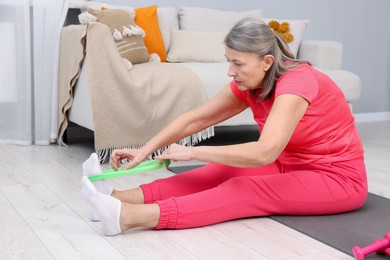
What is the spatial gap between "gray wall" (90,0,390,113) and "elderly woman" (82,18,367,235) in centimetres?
247

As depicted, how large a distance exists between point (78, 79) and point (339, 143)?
155cm

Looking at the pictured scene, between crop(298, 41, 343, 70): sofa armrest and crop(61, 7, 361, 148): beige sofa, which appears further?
crop(298, 41, 343, 70): sofa armrest

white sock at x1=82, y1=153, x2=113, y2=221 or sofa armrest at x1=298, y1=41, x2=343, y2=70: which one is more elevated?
sofa armrest at x1=298, y1=41, x2=343, y2=70

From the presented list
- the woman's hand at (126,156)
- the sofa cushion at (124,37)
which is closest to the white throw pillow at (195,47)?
the sofa cushion at (124,37)

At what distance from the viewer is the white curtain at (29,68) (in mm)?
3262

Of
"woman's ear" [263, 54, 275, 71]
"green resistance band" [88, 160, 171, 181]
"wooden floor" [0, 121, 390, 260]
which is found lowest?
"wooden floor" [0, 121, 390, 260]

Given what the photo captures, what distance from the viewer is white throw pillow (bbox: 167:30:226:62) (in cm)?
353

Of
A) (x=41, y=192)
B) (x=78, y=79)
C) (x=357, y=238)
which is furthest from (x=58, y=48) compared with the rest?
(x=357, y=238)

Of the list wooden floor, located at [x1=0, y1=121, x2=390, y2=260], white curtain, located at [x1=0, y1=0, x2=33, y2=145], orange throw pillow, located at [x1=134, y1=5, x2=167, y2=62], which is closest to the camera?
wooden floor, located at [x1=0, y1=121, x2=390, y2=260]

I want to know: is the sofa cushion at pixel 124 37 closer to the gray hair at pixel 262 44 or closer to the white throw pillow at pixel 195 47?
the white throw pillow at pixel 195 47

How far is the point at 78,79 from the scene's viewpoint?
306 cm

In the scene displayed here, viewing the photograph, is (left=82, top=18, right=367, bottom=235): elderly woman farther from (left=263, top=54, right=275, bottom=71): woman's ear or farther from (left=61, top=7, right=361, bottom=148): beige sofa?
(left=61, top=7, right=361, bottom=148): beige sofa

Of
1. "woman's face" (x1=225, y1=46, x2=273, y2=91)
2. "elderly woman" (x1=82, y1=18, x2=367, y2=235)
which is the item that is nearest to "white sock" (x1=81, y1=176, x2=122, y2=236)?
"elderly woman" (x1=82, y1=18, x2=367, y2=235)

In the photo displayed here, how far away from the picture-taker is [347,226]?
6.15 feet
